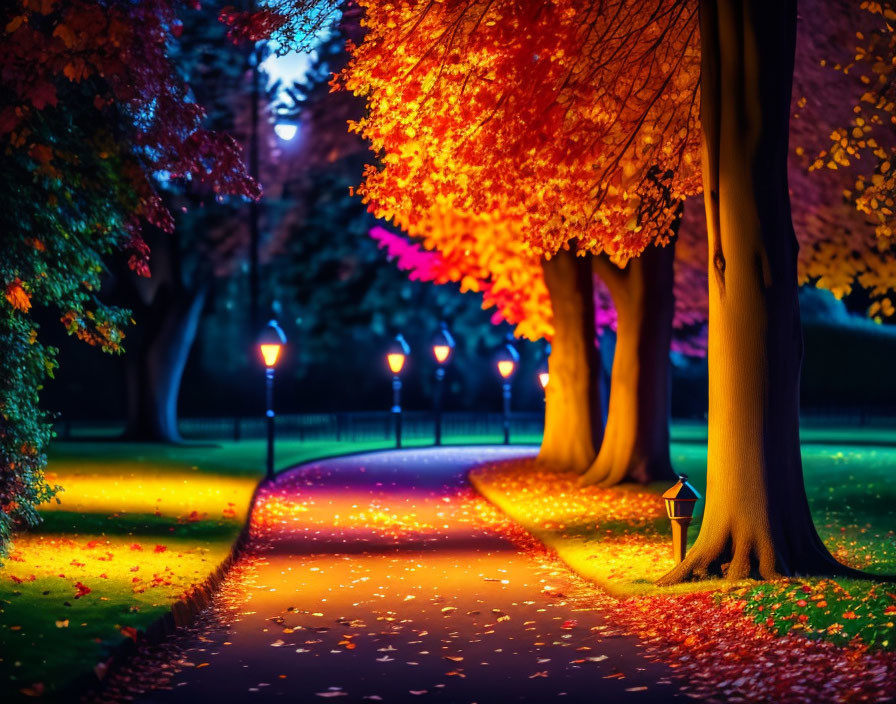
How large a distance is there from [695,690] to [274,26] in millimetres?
8907

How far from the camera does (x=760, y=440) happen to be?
11.4 meters

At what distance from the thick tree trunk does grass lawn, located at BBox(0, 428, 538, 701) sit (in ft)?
23.0

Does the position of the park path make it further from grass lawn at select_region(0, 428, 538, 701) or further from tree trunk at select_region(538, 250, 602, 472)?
tree trunk at select_region(538, 250, 602, 472)

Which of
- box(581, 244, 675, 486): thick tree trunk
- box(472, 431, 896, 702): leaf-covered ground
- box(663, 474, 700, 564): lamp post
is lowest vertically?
box(472, 431, 896, 702): leaf-covered ground

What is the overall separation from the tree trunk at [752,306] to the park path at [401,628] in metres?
1.87

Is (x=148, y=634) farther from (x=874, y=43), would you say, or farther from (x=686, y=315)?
(x=686, y=315)

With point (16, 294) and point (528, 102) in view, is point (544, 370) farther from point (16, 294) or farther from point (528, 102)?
point (16, 294)

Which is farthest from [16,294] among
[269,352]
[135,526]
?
[269,352]

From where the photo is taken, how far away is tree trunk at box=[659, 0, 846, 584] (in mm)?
11180

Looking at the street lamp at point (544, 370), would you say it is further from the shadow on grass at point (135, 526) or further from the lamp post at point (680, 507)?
the lamp post at point (680, 507)

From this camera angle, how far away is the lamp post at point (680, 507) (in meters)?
12.0

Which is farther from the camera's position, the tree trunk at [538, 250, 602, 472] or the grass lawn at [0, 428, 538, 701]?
the tree trunk at [538, 250, 602, 472]

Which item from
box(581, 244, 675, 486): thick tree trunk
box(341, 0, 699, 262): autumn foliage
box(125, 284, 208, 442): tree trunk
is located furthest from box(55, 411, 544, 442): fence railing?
box(341, 0, 699, 262): autumn foliage

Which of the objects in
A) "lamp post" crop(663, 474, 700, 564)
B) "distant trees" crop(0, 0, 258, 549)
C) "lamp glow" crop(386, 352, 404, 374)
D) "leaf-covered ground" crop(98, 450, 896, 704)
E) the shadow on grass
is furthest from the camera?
"lamp glow" crop(386, 352, 404, 374)
